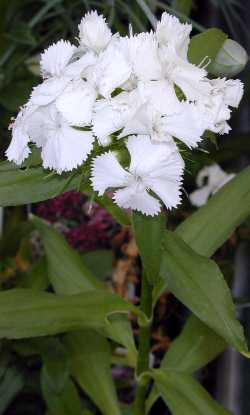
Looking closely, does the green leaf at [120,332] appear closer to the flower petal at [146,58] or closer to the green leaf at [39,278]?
the green leaf at [39,278]

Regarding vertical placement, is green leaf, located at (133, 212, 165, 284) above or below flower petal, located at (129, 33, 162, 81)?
below

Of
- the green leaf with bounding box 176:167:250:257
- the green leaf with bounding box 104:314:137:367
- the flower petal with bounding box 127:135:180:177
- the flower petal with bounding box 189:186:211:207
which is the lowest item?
the green leaf with bounding box 104:314:137:367

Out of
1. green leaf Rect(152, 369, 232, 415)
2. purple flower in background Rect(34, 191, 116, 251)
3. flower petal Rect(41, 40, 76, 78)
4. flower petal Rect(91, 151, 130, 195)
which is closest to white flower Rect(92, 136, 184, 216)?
flower petal Rect(91, 151, 130, 195)

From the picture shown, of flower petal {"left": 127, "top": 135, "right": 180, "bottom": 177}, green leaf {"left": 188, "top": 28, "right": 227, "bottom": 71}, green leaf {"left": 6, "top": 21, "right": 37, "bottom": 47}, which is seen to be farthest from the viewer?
green leaf {"left": 6, "top": 21, "right": 37, "bottom": 47}

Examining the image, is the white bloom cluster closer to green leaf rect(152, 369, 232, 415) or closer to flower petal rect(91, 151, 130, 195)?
flower petal rect(91, 151, 130, 195)

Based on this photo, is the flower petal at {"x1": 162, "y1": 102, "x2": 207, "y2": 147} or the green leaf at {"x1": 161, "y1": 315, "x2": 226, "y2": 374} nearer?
the flower petal at {"x1": 162, "y1": 102, "x2": 207, "y2": 147}

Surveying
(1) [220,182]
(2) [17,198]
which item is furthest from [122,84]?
(1) [220,182]

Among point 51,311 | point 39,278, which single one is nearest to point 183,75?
point 51,311

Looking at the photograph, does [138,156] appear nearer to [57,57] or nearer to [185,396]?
[57,57]

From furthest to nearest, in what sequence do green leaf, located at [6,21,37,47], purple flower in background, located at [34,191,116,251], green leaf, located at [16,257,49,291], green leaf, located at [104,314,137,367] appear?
purple flower in background, located at [34,191,116,251] → green leaf, located at [6,21,37,47] → green leaf, located at [16,257,49,291] → green leaf, located at [104,314,137,367]
